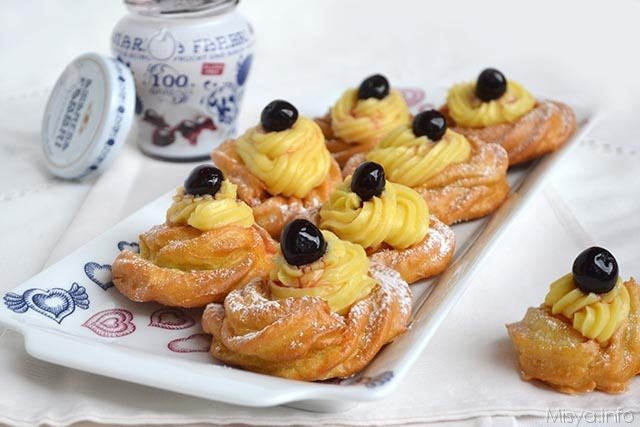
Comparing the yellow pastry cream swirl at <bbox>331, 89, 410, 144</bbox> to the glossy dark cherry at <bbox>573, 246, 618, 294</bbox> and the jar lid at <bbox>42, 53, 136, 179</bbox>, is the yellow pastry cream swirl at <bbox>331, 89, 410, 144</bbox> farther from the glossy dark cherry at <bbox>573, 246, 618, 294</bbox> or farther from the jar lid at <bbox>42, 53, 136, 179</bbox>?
the glossy dark cherry at <bbox>573, 246, 618, 294</bbox>

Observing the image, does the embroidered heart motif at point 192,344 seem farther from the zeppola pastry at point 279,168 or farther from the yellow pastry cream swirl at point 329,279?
the zeppola pastry at point 279,168

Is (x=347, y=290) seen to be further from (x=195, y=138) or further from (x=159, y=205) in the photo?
(x=195, y=138)

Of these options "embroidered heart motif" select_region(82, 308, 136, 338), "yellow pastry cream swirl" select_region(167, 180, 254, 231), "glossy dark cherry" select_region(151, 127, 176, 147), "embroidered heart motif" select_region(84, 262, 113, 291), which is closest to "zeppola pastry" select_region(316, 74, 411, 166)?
"glossy dark cherry" select_region(151, 127, 176, 147)

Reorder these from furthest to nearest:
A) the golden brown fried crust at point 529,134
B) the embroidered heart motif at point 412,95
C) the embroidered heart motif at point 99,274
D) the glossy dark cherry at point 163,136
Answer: the embroidered heart motif at point 412,95 < the glossy dark cherry at point 163,136 < the golden brown fried crust at point 529,134 < the embroidered heart motif at point 99,274

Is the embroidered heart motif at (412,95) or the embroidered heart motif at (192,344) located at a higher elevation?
the embroidered heart motif at (412,95)

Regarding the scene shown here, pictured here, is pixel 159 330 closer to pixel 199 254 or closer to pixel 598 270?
pixel 199 254

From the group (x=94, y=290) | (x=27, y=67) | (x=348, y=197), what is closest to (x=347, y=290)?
(x=348, y=197)

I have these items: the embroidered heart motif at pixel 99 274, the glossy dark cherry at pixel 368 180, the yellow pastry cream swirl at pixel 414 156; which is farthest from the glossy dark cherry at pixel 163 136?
the glossy dark cherry at pixel 368 180
